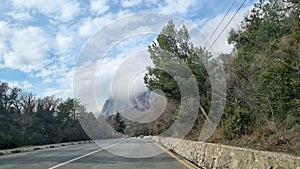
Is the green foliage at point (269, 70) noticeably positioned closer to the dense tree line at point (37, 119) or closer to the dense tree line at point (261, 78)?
the dense tree line at point (261, 78)

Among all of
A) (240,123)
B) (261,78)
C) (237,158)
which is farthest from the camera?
(240,123)

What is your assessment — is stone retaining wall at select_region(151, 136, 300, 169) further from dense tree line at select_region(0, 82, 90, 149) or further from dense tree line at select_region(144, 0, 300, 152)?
dense tree line at select_region(0, 82, 90, 149)

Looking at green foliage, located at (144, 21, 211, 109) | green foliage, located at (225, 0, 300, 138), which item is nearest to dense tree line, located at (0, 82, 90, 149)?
green foliage, located at (144, 21, 211, 109)

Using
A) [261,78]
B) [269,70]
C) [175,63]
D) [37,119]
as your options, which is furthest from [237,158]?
[37,119]

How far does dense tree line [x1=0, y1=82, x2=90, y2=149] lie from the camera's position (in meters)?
57.5

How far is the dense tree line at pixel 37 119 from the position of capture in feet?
189

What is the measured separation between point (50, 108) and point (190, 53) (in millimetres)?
55750

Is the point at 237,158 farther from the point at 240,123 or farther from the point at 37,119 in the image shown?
the point at 37,119

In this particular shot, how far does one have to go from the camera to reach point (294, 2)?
51.3 ft

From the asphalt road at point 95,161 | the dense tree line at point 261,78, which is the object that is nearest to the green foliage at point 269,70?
the dense tree line at point 261,78

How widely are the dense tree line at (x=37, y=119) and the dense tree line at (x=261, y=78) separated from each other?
2816cm

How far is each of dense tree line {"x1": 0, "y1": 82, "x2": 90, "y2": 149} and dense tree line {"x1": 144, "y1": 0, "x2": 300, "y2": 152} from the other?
2816 cm

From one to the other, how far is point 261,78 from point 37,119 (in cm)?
5894

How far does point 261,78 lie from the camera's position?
16.5m
